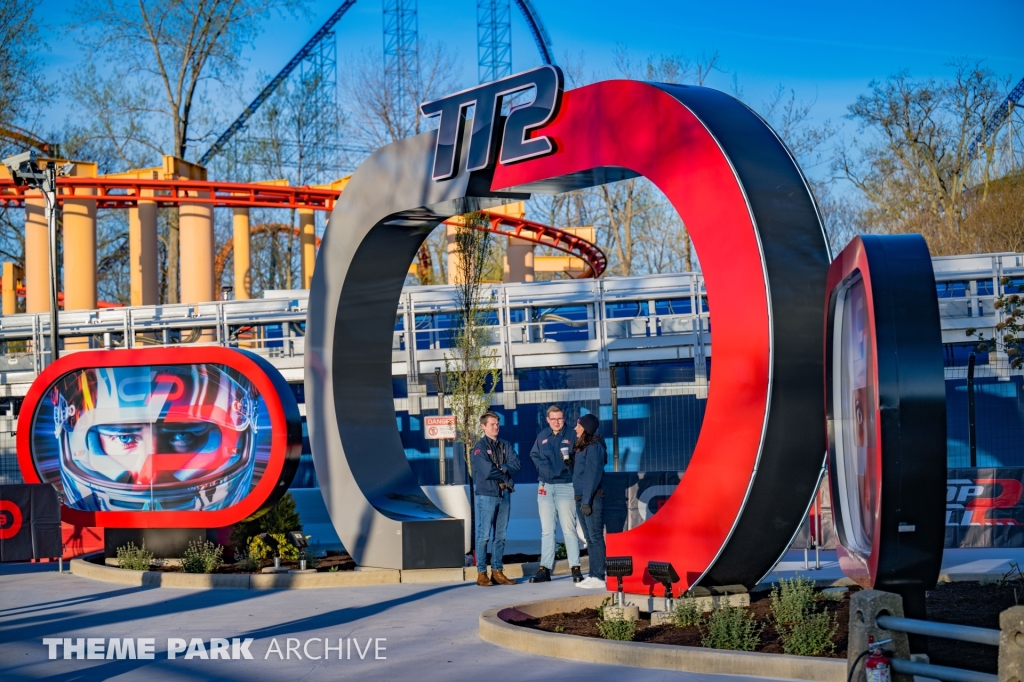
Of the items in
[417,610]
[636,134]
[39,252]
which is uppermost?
[39,252]

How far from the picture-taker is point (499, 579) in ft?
40.3

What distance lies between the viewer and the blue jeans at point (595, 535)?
1148 cm

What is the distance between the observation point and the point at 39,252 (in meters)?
35.2

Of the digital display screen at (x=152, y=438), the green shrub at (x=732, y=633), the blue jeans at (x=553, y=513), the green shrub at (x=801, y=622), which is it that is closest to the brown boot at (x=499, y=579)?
the blue jeans at (x=553, y=513)

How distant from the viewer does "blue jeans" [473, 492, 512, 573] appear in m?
12.1

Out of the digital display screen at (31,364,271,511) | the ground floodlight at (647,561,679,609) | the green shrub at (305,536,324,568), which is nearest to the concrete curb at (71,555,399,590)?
the green shrub at (305,536,324,568)

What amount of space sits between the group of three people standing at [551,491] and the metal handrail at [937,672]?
5595 millimetres

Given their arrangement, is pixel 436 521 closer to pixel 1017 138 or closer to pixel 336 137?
pixel 1017 138

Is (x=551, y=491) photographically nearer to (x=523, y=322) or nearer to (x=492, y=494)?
(x=492, y=494)

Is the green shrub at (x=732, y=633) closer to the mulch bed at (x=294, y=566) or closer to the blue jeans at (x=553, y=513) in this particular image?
the blue jeans at (x=553, y=513)

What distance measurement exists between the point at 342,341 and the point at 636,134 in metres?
4.99

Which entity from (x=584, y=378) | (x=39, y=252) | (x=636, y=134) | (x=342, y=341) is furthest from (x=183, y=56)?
(x=636, y=134)

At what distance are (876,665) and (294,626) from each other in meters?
5.59

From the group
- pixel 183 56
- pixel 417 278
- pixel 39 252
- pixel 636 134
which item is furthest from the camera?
pixel 417 278
